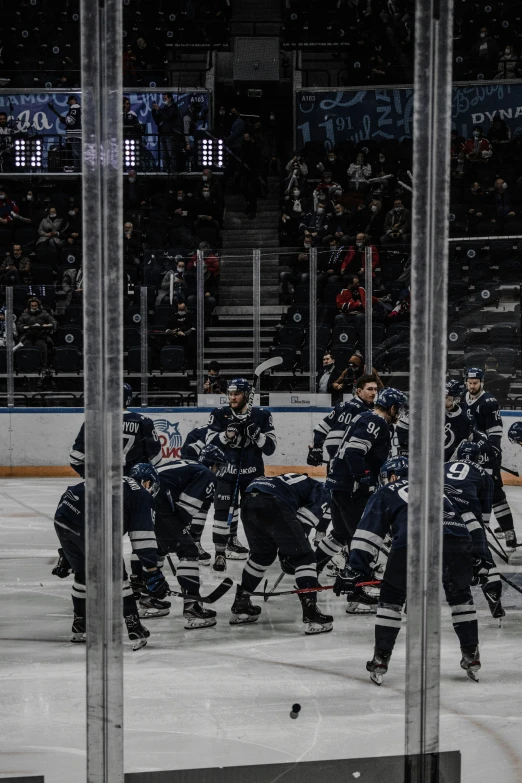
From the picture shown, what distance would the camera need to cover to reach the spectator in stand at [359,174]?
736cm

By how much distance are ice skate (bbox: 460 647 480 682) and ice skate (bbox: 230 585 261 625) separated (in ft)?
4.13

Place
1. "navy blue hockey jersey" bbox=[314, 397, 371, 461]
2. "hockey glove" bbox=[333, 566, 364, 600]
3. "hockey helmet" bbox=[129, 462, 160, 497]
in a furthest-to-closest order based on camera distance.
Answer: "navy blue hockey jersey" bbox=[314, 397, 371, 461] < "hockey helmet" bbox=[129, 462, 160, 497] < "hockey glove" bbox=[333, 566, 364, 600]

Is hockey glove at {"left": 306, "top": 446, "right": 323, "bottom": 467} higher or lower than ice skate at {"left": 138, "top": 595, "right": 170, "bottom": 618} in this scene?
higher

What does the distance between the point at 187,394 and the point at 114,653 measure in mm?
6651

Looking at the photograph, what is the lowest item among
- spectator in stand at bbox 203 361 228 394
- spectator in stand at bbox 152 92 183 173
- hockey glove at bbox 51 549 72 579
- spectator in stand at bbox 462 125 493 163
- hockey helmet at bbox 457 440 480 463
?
hockey glove at bbox 51 549 72 579

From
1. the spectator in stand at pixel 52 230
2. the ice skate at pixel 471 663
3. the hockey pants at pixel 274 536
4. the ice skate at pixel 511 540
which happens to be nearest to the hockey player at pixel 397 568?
the ice skate at pixel 471 663

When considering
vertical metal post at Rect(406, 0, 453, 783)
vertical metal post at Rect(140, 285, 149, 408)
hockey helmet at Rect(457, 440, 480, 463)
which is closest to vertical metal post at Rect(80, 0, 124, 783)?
vertical metal post at Rect(406, 0, 453, 783)

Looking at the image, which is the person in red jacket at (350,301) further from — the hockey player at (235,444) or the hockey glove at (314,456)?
the hockey player at (235,444)

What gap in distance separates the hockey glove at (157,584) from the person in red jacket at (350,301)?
2.83m

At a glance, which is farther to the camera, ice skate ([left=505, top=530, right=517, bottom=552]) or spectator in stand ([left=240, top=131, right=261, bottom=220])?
spectator in stand ([left=240, top=131, right=261, bottom=220])

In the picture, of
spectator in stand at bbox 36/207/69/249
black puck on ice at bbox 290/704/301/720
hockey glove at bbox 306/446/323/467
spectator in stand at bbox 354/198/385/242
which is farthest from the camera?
spectator in stand at bbox 36/207/69/249

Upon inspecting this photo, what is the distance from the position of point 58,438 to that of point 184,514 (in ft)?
16.4

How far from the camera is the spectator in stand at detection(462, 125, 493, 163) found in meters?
5.20

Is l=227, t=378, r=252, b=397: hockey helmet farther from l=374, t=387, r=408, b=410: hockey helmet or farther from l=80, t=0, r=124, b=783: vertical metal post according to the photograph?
l=80, t=0, r=124, b=783: vertical metal post
